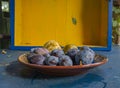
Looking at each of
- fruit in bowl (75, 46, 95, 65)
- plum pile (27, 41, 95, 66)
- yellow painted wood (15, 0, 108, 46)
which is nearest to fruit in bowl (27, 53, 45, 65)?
plum pile (27, 41, 95, 66)

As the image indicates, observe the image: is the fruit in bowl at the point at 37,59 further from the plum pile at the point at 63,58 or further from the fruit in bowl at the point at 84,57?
the fruit in bowl at the point at 84,57

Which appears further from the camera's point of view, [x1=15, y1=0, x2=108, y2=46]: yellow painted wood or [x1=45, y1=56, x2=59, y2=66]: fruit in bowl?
[x1=15, y1=0, x2=108, y2=46]: yellow painted wood

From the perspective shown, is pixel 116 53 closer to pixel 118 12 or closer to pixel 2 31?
pixel 118 12

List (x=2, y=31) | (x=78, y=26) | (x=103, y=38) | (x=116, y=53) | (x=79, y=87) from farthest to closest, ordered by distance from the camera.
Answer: (x=2, y=31) → (x=78, y=26) → (x=103, y=38) → (x=116, y=53) → (x=79, y=87)

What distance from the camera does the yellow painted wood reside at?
4.81 ft

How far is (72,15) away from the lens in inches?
59.1

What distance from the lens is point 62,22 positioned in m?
1.48

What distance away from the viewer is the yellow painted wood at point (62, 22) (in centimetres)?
147

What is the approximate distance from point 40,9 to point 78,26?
9.6 inches

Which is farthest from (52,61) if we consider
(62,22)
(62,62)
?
(62,22)

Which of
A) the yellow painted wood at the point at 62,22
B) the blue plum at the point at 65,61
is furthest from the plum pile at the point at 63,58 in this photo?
the yellow painted wood at the point at 62,22

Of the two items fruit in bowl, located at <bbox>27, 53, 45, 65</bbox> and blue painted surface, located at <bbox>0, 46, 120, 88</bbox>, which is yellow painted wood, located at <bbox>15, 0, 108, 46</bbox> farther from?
fruit in bowl, located at <bbox>27, 53, 45, 65</bbox>

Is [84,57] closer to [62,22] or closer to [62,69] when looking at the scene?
[62,69]

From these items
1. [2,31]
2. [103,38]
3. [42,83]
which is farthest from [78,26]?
[42,83]
